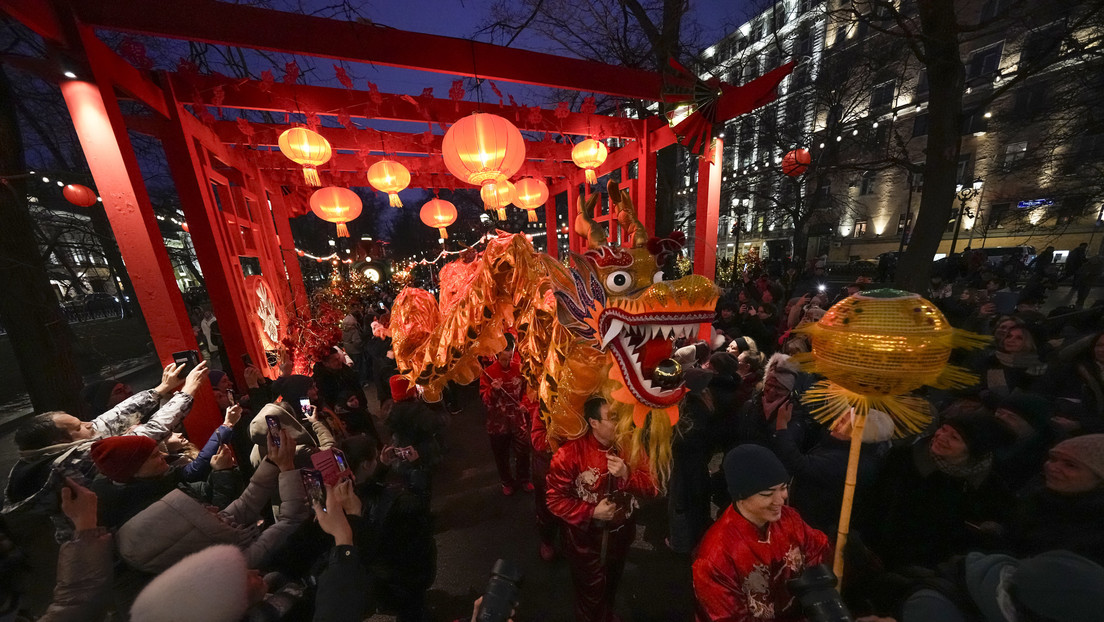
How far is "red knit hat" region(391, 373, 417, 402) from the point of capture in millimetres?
3209

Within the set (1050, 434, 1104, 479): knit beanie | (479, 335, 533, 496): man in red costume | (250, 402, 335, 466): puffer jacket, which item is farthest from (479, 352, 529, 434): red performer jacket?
(1050, 434, 1104, 479): knit beanie

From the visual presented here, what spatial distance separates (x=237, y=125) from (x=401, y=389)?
506cm

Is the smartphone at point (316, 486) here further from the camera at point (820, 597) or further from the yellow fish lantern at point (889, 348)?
the yellow fish lantern at point (889, 348)

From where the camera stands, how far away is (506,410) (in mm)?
3602

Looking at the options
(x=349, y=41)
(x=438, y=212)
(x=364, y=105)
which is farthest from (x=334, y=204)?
(x=349, y=41)

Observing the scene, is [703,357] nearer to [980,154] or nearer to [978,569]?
[978,569]

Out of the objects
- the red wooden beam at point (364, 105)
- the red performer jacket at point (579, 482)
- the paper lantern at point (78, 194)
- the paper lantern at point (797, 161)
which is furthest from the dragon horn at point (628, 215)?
the paper lantern at point (78, 194)

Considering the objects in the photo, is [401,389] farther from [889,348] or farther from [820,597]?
[889,348]

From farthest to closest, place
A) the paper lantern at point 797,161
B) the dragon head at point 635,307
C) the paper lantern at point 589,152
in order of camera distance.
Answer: the paper lantern at point 797,161
the paper lantern at point 589,152
the dragon head at point 635,307

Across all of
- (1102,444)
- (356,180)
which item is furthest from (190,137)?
(1102,444)

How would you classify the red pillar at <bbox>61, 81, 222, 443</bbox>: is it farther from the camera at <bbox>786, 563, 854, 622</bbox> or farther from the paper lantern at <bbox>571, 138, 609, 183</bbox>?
the paper lantern at <bbox>571, 138, 609, 183</bbox>

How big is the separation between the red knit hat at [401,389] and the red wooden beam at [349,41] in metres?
3.14

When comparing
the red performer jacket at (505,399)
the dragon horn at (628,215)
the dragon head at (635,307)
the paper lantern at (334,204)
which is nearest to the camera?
the dragon head at (635,307)

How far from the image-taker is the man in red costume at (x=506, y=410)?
11.8 feet
